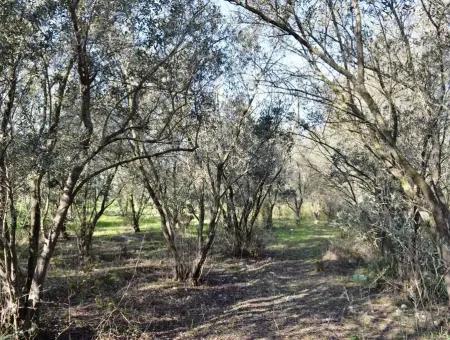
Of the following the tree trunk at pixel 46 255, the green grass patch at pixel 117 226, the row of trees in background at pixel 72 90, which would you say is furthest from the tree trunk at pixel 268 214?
the tree trunk at pixel 46 255

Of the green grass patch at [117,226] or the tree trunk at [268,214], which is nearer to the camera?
the green grass patch at [117,226]

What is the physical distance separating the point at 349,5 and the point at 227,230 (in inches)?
538

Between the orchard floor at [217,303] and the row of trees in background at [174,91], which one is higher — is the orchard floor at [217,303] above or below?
below

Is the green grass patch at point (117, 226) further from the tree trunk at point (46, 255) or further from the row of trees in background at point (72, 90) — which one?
the tree trunk at point (46, 255)

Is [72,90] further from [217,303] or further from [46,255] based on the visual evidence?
[217,303]

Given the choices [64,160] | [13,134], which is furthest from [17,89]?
[64,160]

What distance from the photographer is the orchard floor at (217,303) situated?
938 centimetres

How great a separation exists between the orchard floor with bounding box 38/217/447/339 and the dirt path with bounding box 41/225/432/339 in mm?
23

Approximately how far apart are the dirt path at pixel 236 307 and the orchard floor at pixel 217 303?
0.07 ft

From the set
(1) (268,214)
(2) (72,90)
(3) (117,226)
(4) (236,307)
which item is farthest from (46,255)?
(1) (268,214)

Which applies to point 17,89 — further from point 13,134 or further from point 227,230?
point 227,230

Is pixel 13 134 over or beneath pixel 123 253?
over

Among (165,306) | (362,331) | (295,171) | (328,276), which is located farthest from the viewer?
(295,171)

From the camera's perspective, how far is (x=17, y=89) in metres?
8.55
